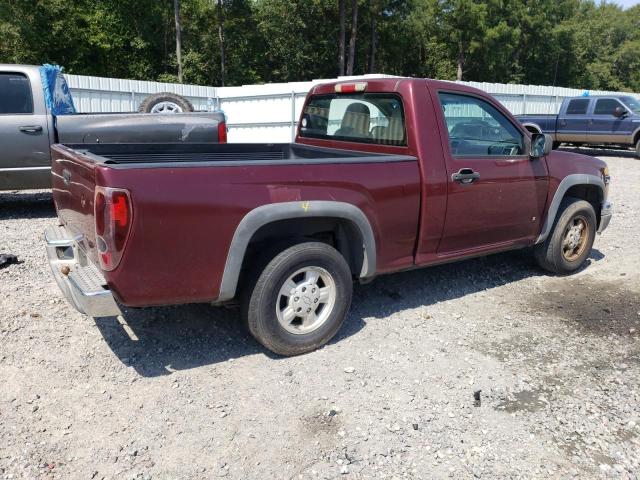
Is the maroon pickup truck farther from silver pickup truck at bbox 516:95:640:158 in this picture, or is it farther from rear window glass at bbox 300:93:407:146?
silver pickup truck at bbox 516:95:640:158

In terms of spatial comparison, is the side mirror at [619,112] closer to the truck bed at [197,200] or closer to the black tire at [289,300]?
the truck bed at [197,200]

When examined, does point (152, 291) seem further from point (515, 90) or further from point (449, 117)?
point (515, 90)

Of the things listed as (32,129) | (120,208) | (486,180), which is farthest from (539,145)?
(32,129)

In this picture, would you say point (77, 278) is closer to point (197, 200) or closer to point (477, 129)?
point (197, 200)

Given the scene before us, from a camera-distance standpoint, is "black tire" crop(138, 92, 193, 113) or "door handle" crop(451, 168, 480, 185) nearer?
"door handle" crop(451, 168, 480, 185)

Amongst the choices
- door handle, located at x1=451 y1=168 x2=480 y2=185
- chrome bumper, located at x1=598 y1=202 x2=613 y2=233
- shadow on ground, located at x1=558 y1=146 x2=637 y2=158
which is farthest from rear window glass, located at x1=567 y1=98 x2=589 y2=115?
door handle, located at x1=451 y1=168 x2=480 y2=185

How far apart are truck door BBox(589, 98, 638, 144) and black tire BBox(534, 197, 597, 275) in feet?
41.6

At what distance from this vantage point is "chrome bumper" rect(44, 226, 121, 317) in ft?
10.3

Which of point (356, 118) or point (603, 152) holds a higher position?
point (356, 118)

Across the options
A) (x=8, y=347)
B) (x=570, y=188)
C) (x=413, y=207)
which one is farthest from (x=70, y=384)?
(x=570, y=188)

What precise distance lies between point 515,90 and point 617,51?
1683 inches

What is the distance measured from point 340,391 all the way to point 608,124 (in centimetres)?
1641

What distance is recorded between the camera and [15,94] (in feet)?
23.5

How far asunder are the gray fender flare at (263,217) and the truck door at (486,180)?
998mm
